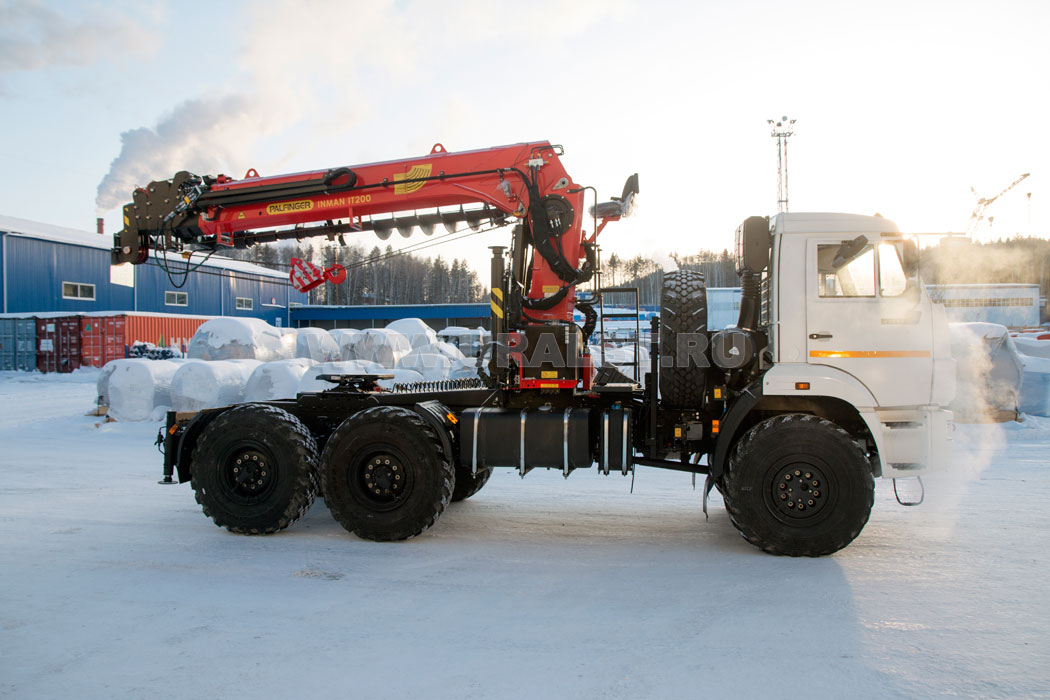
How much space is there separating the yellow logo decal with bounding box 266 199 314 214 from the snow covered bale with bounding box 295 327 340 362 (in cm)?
1688

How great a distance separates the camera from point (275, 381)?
A: 1371 centimetres

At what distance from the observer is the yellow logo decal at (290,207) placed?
26.9ft

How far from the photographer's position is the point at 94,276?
38688 millimetres

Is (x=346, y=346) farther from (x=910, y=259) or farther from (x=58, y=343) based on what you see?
(x=910, y=259)

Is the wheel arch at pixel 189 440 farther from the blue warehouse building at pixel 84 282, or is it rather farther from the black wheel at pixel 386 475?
the blue warehouse building at pixel 84 282

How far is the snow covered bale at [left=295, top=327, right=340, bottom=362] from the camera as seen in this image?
2470cm

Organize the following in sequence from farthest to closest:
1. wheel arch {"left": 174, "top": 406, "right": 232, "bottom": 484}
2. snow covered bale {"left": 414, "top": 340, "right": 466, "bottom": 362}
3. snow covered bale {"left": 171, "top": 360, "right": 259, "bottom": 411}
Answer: snow covered bale {"left": 414, "top": 340, "right": 466, "bottom": 362} → snow covered bale {"left": 171, "top": 360, "right": 259, "bottom": 411} → wheel arch {"left": 174, "top": 406, "right": 232, "bottom": 484}

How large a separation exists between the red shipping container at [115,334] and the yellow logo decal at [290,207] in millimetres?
27380

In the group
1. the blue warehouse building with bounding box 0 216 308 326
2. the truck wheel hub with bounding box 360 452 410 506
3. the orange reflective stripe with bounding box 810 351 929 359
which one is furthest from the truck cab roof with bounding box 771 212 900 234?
the blue warehouse building with bounding box 0 216 308 326

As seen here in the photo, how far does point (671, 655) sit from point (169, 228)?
7.70 metres

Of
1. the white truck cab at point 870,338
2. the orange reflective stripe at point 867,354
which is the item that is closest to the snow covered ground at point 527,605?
the white truck cab at point 870,338

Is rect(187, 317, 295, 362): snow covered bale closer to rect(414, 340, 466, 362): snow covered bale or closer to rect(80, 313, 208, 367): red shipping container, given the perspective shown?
rect(414, 340, 466, 362): snow covered bale

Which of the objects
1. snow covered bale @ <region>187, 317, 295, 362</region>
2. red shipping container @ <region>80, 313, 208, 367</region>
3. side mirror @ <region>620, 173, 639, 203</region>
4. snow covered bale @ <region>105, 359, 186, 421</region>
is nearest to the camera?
side mirror @ <region>620, 173, 639, 203</region>

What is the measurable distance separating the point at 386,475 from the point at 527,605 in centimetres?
233
